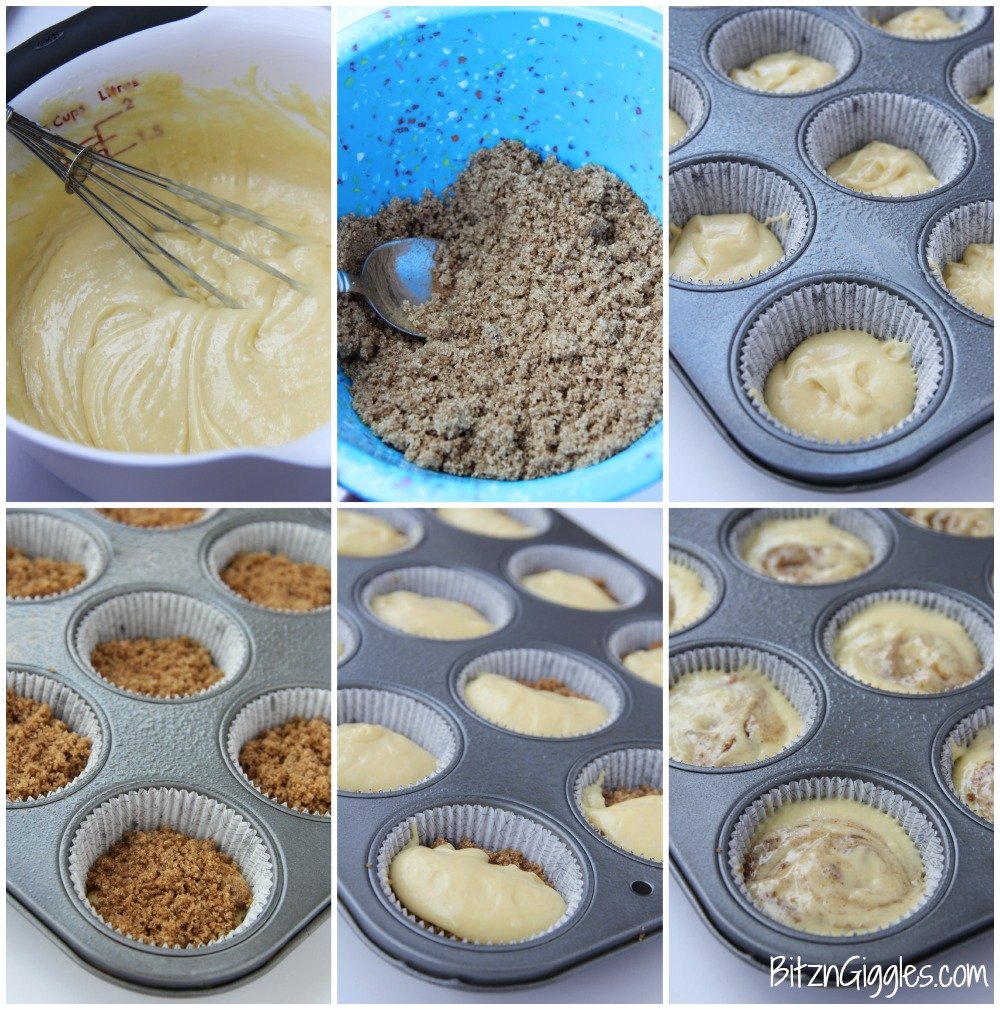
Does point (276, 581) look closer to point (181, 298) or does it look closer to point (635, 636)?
point (181, 298)

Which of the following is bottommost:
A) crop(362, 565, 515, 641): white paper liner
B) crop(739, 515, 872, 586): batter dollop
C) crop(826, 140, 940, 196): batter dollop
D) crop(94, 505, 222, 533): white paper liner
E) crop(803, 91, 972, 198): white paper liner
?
crop(362, 565, 515, 641): white paper liner

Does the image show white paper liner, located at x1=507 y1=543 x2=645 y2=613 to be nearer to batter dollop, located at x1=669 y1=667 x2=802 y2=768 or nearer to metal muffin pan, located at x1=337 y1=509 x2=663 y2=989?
metal muffin pan, located at x1=337 y1=509 x2=663 y2=989

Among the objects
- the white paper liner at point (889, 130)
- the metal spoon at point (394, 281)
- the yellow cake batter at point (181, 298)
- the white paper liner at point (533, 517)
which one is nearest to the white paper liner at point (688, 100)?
the white paper liner at point (889, 130)

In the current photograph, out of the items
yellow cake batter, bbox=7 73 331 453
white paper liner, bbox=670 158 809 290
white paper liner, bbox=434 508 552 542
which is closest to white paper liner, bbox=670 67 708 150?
white paper liner, bbox=670 158 809 290

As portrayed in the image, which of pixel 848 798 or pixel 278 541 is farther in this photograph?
pixel 278 541

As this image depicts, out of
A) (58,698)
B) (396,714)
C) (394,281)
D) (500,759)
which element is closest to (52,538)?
(58,698)

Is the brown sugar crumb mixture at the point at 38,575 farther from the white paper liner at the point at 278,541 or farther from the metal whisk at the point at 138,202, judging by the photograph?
the metal whisk at the point at 138,202

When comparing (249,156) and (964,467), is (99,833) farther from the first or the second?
(964,467)
